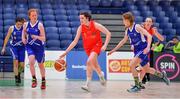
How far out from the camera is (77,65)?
547 inches

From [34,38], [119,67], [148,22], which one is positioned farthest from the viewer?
[119,67]

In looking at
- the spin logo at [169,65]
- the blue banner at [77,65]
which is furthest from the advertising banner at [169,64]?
the blue banner at [77,65]

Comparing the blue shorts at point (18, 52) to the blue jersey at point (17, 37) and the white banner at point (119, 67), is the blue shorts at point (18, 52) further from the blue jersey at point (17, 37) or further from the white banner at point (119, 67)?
the white banner at point (119, 67)

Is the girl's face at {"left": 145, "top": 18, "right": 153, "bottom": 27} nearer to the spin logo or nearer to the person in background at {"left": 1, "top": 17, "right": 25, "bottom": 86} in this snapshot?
the spin logo

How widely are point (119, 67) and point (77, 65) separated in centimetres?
139

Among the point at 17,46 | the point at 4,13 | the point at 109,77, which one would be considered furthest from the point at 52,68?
the point at 4,13

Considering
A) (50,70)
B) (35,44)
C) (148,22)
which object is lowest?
(50,70)

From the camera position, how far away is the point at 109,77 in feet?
45.8

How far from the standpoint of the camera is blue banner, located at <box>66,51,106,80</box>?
1375cm

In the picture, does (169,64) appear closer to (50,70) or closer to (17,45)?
(50,70)

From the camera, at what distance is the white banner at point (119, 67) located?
45.9 ft

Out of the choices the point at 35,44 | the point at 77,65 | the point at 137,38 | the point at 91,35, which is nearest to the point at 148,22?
the point at 137,38

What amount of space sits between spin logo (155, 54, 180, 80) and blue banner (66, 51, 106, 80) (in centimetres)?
179

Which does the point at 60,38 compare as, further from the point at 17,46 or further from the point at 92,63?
the point at 92,63
